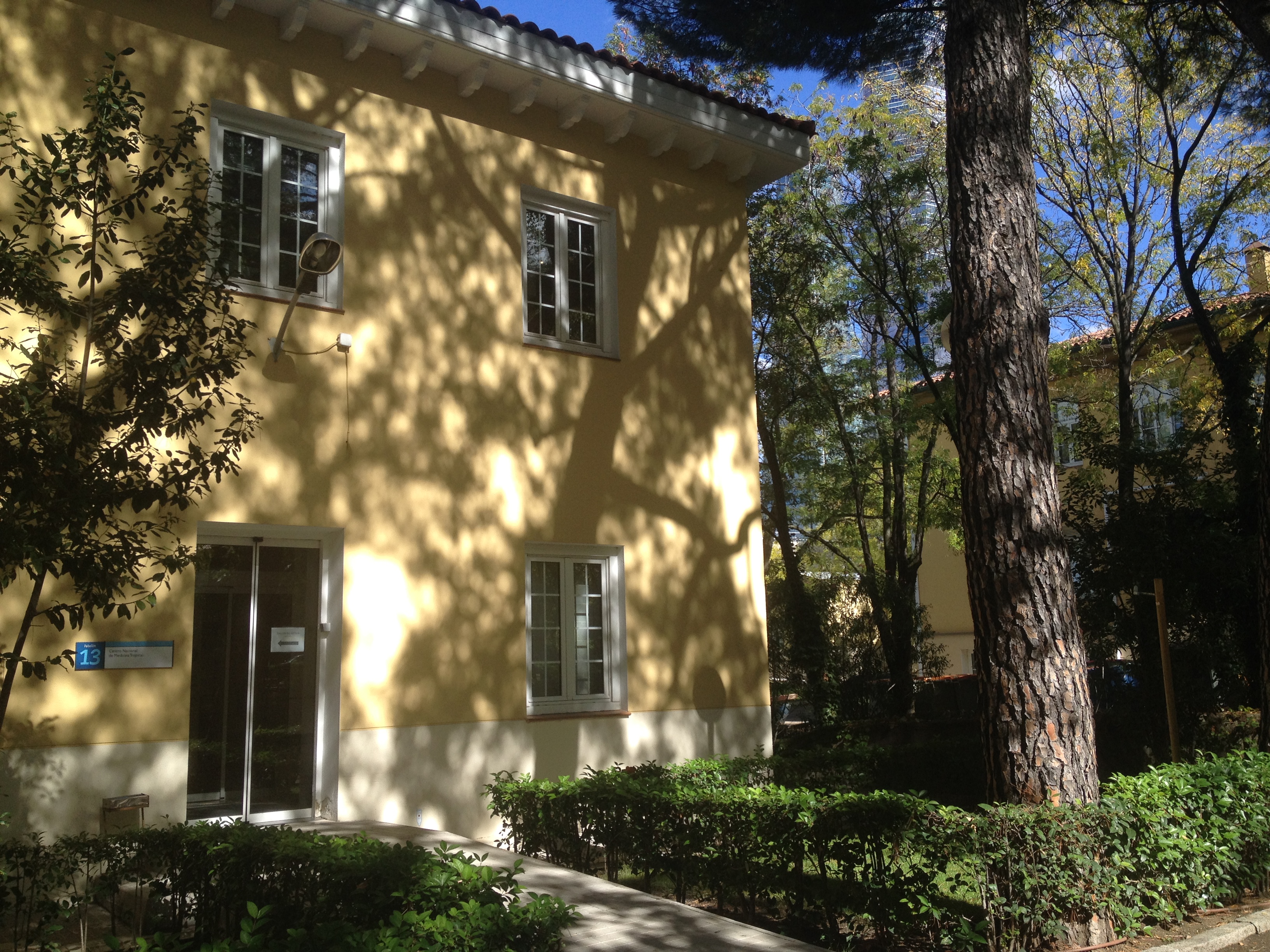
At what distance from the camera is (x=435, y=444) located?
32.5 ft

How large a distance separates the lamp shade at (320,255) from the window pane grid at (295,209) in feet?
3.22

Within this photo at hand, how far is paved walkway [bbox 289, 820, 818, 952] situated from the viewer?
5473 millimetres

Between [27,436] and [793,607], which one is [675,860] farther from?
[793,607]

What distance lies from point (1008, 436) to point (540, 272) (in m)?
5.58

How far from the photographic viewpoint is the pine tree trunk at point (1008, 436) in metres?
6.83

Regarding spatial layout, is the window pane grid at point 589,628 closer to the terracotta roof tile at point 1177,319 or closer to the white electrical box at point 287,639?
the white electrical box at point 287,639

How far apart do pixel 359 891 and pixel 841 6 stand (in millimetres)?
9745

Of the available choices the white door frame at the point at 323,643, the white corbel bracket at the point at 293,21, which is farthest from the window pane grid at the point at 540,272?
the white door frame at the point at 323,643

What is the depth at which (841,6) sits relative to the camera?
435 inches

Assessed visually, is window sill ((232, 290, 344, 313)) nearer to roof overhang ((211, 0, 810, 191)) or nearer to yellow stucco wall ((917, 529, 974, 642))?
roof overhang ((211, 0, 810, 191))

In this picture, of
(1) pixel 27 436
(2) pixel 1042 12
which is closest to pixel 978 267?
(1) pixel 27 436

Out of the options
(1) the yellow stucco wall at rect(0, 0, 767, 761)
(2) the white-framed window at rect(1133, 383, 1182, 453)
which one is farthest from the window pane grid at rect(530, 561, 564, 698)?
(2) the white-framed window at rect(1133, 383, 1182, 453)

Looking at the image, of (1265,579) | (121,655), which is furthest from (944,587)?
(121,655)

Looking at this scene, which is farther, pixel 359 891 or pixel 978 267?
pixel 978 267
